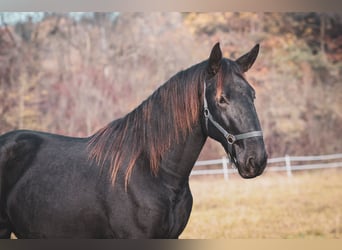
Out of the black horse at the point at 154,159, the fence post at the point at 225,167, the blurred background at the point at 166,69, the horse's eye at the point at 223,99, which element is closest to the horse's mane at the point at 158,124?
the black horse at the point at 154,159

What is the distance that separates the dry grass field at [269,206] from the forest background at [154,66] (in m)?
0.22

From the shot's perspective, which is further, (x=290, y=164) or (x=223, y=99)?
(x=290, y=164)

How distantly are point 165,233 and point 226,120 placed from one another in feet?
2.24

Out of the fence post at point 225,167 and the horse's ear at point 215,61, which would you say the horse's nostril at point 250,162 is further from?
the fence post at point 225,167

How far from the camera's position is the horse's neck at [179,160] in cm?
236

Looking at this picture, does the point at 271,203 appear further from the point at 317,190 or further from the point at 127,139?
the point at 127,139

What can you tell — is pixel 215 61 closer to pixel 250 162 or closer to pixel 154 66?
pixel 250 162

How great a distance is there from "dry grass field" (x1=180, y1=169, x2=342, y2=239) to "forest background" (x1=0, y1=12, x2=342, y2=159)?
0.22 meters

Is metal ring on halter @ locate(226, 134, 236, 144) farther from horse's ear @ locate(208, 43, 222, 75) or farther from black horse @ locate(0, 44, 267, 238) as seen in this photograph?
horse's ear @ locate(208, 43, 222, 75)

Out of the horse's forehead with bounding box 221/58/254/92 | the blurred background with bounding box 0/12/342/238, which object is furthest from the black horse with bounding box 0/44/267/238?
the blurred background with bounding box 0/12/342/238

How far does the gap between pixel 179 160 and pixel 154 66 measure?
1.34m

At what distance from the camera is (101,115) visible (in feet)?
11.4

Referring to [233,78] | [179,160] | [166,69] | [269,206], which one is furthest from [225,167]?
[233,78]

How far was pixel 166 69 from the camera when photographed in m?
3.54
